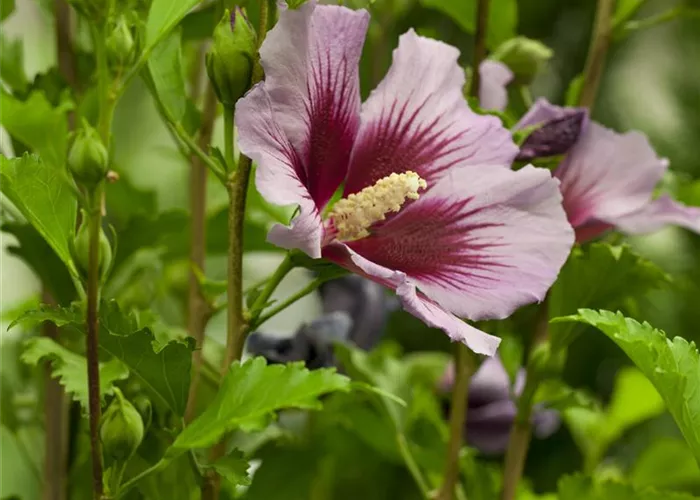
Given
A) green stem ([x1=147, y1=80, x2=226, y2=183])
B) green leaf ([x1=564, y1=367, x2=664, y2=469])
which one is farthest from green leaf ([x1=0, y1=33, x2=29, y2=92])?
green leaf ([x1=564, y1=367, x2=664, y2=469])

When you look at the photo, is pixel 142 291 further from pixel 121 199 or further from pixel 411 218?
pixel 411 218

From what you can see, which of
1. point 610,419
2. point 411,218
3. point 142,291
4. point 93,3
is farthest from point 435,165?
point 610,419

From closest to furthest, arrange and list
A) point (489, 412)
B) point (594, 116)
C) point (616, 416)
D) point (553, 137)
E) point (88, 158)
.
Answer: point (88, 158), point (553, 137), point (489, 412), point (616, 416), point (594, 116)

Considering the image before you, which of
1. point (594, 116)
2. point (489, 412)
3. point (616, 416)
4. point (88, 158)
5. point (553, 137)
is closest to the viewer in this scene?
point (88, 158)

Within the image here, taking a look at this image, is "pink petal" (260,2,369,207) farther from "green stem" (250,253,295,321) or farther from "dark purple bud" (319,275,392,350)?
"dark purple bud" (319,275,392,350)

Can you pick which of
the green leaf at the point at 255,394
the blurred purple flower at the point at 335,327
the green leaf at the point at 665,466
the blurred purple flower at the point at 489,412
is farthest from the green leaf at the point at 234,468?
the green leaf at the point at 665,466

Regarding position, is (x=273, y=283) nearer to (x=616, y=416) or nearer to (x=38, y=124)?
(x=38, y=124)

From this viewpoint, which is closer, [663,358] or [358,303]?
[663,358]

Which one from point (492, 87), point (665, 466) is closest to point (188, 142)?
point (492, 87)
